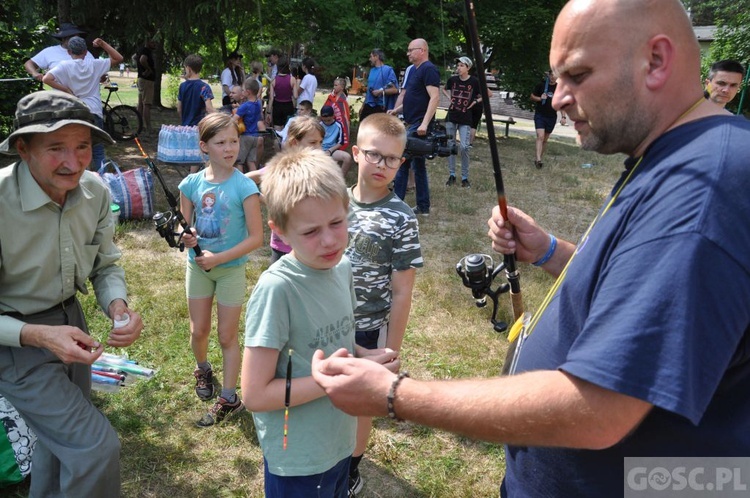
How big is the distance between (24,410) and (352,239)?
154 centimetres

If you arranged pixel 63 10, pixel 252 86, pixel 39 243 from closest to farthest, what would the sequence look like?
pixel 39 243
pixel 252 86
pixel 63 10

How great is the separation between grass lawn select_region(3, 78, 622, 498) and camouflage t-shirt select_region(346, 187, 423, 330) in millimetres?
1105

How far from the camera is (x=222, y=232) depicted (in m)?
3.60

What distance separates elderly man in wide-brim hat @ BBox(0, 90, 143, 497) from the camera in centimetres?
229

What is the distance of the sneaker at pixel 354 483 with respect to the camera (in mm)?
3158

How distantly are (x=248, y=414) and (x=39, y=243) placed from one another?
1.85m

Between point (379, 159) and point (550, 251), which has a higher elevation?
point (379, 159)

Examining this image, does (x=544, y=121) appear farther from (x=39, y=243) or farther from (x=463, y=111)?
(x=39, y=243)

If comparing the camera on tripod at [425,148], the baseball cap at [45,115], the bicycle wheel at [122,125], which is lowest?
the bicycle wheel at [122,125]

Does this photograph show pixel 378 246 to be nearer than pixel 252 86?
Yes

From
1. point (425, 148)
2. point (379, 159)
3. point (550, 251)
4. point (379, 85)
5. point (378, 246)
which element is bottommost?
point (425, 148)

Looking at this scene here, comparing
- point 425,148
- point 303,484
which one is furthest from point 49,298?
point 425,148

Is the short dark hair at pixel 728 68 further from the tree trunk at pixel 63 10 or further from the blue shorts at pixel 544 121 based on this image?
the tree trunk at pixel 63 10

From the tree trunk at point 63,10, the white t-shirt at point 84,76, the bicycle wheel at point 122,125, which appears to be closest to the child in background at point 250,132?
the white t-shirt at point 84,76
